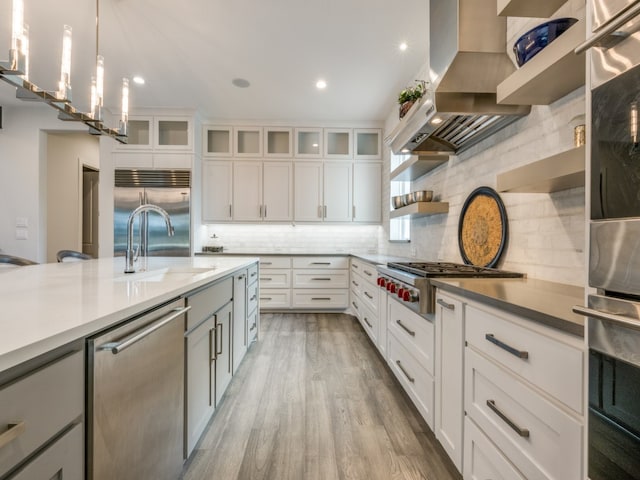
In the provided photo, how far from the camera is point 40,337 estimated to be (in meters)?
0.58

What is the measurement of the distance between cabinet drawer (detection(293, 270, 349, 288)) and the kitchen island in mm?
2823

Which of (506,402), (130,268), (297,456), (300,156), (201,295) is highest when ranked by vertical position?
(300,156)

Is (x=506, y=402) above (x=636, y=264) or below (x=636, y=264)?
below

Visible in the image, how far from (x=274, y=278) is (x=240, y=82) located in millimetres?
2624

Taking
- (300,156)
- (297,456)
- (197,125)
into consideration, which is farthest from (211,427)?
(197,125)

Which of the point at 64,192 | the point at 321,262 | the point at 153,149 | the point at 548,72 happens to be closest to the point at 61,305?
the point at 548,72

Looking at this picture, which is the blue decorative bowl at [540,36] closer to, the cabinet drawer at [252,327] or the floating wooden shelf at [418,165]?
the floating wooden shelf at [418,165]

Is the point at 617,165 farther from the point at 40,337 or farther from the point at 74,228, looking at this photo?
the point at 74,228

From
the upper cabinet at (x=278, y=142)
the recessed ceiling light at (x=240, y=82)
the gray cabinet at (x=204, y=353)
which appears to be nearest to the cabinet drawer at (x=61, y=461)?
the gray cabinet at (x=204, y=353)

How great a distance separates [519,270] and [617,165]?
4.35 feet

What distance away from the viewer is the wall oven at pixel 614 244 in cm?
57

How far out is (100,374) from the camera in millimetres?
767

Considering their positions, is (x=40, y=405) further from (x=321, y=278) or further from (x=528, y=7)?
(x=321, y=278)

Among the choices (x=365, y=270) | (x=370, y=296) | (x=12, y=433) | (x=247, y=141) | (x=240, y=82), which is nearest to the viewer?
(x=12, y=433)
